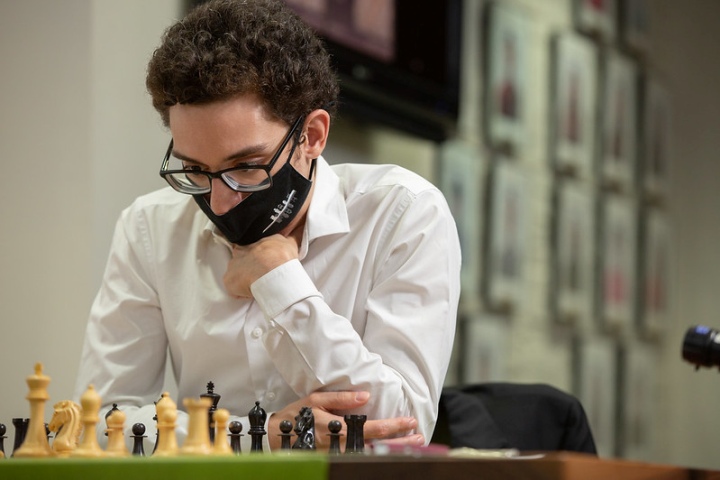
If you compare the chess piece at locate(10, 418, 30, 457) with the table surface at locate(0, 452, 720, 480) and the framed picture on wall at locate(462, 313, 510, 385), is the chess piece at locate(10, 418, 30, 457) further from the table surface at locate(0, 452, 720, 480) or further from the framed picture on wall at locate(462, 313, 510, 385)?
the framed picture on wall at locate(462, 313, 510, 385)

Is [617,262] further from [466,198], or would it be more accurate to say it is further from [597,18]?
[466,198]

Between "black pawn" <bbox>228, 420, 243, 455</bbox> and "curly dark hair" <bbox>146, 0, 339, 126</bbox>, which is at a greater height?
"curly dark hair" <bbox>146, 0, 339, 126</bbox>

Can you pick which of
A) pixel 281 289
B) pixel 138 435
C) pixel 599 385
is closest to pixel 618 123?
pixel 599 385

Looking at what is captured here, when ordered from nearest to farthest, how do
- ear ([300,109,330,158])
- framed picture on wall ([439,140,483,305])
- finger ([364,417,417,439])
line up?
finger ([364,417,417,439])
ear ([300,109,330,158])
framed picture on wall ([439,140,483,305])

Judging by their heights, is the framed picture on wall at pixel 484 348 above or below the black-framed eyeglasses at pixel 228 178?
below

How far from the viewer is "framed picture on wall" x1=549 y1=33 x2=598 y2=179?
5148mm

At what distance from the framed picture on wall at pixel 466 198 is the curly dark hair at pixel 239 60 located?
222cm

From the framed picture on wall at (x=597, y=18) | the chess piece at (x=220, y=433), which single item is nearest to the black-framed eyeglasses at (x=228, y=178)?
the chess piece at (x=220, y=433)

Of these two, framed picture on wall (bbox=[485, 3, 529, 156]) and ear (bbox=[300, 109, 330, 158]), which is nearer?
ear (bbox=[300, 109, 330, 158])

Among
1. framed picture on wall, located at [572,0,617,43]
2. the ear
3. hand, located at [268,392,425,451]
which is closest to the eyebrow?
the ear

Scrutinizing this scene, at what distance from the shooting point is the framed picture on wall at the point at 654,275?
5742 millimetres

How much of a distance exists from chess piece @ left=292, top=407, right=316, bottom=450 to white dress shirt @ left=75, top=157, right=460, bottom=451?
0.89 ft

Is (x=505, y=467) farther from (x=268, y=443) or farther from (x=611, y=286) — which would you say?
(x=611, y=286)

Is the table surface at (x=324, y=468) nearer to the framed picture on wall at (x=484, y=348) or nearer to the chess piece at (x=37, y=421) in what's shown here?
the chess piece at (x=37, y=421)
